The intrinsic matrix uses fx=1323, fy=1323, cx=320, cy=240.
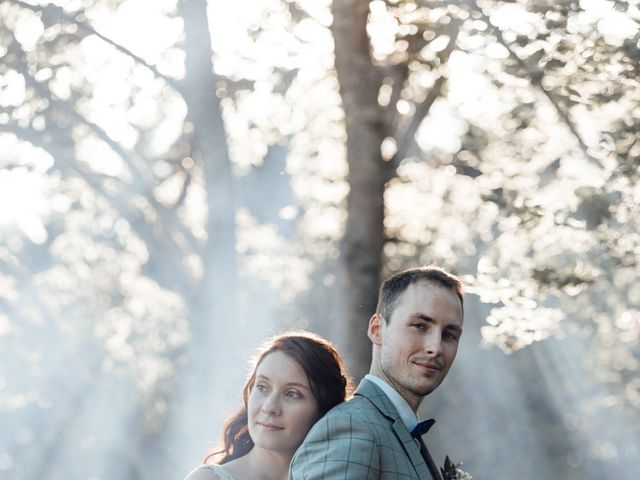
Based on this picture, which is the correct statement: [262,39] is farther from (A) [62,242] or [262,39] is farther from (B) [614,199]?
(A) [62,242]

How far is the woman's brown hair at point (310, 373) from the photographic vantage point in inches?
223

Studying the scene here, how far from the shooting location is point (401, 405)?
15.1ft

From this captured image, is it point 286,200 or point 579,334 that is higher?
point 286,200

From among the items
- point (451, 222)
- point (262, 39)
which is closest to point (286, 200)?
point (451, 222)

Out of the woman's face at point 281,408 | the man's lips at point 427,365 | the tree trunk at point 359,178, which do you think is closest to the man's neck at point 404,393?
the man's lips at point 427,365

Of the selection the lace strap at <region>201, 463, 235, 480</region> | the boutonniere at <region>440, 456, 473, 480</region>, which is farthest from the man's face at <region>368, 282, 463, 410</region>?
the lace strap at <region>201, 463, 235, 480</region>

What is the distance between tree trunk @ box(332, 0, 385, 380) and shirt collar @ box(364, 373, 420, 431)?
7194 mm

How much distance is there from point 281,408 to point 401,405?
3.51 ft

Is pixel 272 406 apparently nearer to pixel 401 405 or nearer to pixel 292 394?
pixel 292 394

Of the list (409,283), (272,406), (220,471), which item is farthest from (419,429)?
(220,471)

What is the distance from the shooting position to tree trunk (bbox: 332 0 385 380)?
1211 centimetres

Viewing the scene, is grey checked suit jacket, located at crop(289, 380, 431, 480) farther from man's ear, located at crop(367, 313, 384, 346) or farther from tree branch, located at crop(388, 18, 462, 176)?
tree branch, located at crop(388, 18, 462, 176)

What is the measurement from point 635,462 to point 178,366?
10330mm

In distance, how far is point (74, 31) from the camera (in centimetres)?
1370
